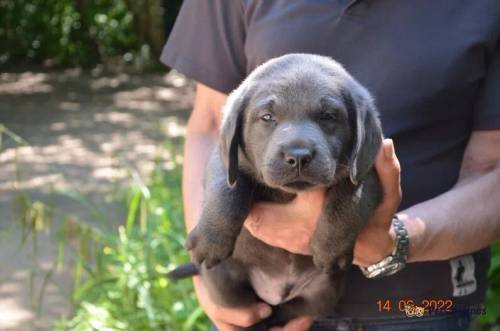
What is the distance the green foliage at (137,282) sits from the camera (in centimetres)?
470

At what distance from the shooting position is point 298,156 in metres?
2.24

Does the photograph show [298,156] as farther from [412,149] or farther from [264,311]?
[264,311]

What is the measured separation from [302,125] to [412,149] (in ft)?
1.46

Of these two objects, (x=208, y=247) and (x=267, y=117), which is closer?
(x=267, y=117)

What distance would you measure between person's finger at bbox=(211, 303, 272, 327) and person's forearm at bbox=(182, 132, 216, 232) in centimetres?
38

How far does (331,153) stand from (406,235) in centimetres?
38

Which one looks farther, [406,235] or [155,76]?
[155,76]

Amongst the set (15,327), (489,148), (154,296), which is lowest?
(15,327)

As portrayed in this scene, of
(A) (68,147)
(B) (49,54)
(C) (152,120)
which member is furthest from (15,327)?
(B) (49,54)

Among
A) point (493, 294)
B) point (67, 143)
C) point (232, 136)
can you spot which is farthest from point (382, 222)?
point (67, 143)

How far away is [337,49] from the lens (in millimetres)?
2582

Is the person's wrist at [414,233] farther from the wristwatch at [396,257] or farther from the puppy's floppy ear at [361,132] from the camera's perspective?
the puppy's floppy ear at [361,132]

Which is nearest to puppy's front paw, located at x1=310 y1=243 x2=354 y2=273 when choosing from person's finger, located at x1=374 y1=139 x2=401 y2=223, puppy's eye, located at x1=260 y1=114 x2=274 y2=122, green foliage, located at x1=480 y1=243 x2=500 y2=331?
person's finger, located at x1=374 y1=139 x2=401 y2=223

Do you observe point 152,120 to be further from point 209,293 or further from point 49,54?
point 209,293
